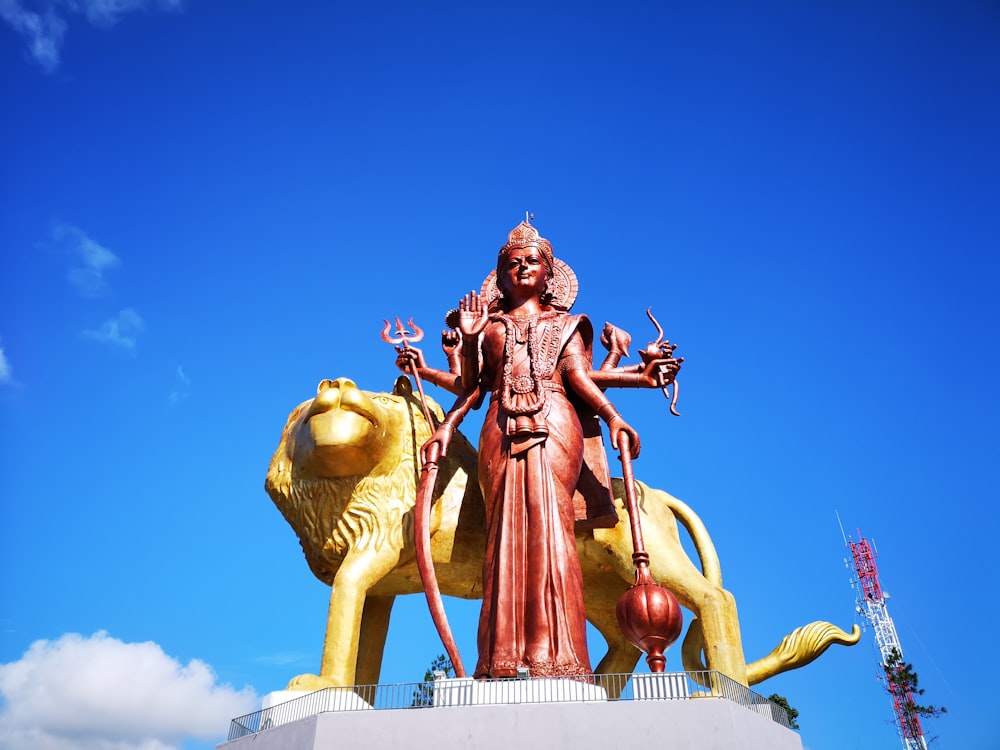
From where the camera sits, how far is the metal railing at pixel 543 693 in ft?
19.9

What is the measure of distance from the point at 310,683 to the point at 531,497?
229 centimetres

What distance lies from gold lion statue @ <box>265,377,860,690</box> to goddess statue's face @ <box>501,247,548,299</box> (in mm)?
1578

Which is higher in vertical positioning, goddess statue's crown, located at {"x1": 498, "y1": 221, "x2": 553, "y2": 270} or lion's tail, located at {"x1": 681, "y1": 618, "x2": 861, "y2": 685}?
goddess statue's crown, located at {"x1": 498, "y1": 221, "x2": 553, "y2": 270}

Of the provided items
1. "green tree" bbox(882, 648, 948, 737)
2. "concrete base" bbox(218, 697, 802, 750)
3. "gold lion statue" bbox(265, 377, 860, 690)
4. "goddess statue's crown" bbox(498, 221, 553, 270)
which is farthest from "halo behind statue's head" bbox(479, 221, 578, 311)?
"green tree" bbox(882, 648, 948, 737)

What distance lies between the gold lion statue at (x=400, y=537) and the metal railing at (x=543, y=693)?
771 mm

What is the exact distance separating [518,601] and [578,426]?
5.54ft

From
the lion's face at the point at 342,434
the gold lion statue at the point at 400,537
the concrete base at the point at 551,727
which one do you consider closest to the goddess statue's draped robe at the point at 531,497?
the gold lion statue at the point at 400,537

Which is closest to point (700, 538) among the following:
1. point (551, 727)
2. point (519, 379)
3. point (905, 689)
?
point (519, 379)

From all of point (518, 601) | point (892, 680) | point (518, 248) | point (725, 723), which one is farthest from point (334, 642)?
point (892, 680)

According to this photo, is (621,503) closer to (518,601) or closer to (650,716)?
(518,601)

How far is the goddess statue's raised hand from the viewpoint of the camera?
8.54 meters

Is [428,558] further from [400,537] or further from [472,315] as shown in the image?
[472,315]

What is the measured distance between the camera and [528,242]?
351 inches

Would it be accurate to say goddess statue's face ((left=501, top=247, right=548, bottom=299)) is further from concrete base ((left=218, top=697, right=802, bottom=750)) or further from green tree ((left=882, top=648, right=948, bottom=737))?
green tree ((left=882, top=648, right=948, bottom=737))
